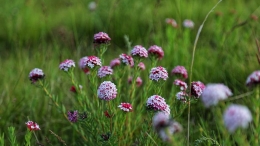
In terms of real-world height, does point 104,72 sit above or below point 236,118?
above

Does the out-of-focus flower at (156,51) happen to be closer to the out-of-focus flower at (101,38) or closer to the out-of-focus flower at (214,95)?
the out-of-focus flower at (101,38)

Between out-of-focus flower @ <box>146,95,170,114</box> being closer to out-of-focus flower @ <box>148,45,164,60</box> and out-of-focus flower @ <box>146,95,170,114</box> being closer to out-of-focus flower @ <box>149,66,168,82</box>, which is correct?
out-of-focus flower @ <box>149,66,168,82</box>

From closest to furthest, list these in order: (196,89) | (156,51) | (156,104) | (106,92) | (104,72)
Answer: (156,104) → (106,92) → (196,89) → (104,72) → (156,51)

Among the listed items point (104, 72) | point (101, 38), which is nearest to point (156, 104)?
point (104, 72)

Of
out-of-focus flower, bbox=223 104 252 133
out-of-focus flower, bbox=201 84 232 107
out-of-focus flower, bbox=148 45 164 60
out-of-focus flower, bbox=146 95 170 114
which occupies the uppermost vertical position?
out-of-focus flower, bbox=148 45 164 60

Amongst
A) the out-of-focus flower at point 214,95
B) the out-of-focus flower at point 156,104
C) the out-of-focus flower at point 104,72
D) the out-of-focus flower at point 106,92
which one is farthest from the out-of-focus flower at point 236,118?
the out-of-focus flower at point 104,72

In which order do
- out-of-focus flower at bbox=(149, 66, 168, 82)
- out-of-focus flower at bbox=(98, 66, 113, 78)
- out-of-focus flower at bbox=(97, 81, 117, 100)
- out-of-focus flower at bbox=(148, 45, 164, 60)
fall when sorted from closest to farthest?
1. out-of-focus flower at bbox=(97, 81, 117, 100)
2. out-of-focus flower at bbox=(149, 66, 168, 82)
3. out-of-focus flower at bbox=(98, 66, 113, 78)
4. out-of-focus flower at bbox=(148, 45, 164, 60)

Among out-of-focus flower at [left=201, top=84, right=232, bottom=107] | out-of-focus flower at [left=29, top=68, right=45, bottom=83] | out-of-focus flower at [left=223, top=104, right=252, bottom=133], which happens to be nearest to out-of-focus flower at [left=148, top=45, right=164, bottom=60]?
out-of-focus flower at [left=29, top=68, right=45, bottom=83]

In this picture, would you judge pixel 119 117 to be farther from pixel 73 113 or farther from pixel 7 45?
pixel 7 45

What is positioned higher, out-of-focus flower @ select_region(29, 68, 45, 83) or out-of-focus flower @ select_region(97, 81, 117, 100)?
out-of-focus flower @ select_region(29, 68, 45, 83)

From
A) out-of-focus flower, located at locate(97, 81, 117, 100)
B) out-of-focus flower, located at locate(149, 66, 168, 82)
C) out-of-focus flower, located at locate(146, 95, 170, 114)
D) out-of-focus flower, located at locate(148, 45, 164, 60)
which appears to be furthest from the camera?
out-of-focus flower, located at locate(148, 45, 164, 60)

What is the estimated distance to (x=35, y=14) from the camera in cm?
574

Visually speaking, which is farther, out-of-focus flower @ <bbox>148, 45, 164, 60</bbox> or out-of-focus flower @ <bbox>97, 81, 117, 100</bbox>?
out-of-focus flower @ <bbox>148, 45, 164, 60</bbox>

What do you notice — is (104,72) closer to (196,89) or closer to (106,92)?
(106,92)
